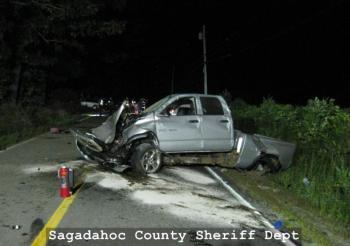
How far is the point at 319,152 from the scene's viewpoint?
1360 cm

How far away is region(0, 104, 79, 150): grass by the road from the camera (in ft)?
75.6

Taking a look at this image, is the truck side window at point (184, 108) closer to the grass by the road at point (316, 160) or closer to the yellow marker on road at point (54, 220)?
the grass by the road at point (316, 160)

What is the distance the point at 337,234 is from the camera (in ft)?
26.5

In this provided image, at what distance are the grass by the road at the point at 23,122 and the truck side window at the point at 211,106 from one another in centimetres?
842

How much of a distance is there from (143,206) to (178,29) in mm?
77988

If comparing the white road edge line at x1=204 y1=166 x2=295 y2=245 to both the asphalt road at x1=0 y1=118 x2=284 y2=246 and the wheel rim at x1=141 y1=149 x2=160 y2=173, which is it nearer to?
the asphalt road at x1=0 y1=118 x2=284 y2=246

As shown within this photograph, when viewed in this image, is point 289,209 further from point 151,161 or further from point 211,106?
point 211,106

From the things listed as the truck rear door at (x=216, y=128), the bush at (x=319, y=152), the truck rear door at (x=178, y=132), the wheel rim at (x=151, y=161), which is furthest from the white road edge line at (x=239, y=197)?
the wheel rim at (x=151, y=161)

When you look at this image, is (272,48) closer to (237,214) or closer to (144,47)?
(144,47)

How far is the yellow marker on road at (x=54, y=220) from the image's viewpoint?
7.31 metres

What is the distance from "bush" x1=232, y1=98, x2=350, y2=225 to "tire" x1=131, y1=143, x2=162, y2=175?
9.45 feet

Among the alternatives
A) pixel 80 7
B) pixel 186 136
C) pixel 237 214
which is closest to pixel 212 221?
pixel 237 214

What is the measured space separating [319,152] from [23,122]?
18.0 metres

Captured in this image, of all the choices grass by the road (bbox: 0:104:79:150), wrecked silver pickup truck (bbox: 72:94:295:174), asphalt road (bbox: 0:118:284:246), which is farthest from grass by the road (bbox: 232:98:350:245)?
grass by the road (bbox: 0:104:79:150)
